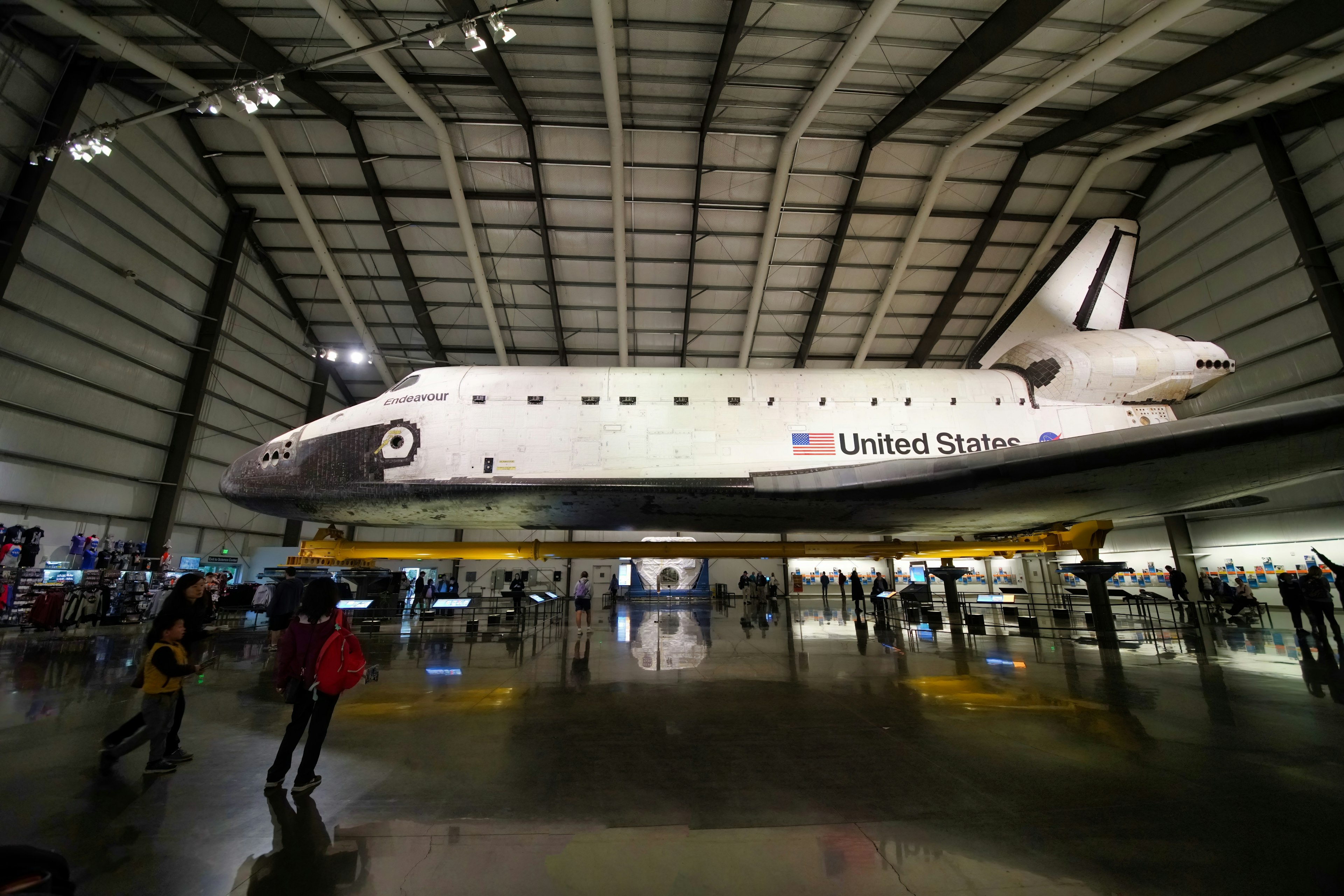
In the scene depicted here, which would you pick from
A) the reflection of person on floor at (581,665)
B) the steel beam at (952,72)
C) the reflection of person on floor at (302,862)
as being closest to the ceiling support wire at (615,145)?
the steel beam at (952,72)

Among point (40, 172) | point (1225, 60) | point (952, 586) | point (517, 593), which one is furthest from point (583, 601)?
point (1225, 60)

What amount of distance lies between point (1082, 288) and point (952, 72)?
18.1ft

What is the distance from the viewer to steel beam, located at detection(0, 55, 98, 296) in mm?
9742

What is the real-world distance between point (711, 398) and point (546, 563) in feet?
59.2

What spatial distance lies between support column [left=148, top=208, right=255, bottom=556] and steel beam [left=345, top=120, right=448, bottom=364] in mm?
4299

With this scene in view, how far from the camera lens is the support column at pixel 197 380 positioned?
524 inches

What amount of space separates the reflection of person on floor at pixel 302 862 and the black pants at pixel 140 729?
1.16 m

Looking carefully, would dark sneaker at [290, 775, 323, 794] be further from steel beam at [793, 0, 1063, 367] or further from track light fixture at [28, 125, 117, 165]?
steel beam at [793, 0, 1063, 367]

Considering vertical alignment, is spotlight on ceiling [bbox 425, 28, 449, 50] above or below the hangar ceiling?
below

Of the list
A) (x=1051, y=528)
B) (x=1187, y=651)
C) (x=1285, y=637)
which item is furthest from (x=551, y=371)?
(x=1285, y=637)

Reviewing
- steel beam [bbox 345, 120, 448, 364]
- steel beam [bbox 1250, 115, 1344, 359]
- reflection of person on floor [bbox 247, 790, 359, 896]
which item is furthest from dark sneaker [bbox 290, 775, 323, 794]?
steel beam [bbox 1250, 115, 1344, 359]

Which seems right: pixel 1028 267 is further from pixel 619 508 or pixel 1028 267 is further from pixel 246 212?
pixel 246 212

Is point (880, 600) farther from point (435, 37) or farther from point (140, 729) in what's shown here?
point (435, 37)

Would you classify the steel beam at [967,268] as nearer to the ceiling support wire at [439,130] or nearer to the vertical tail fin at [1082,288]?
the vertical tail fin at [1082,288]
